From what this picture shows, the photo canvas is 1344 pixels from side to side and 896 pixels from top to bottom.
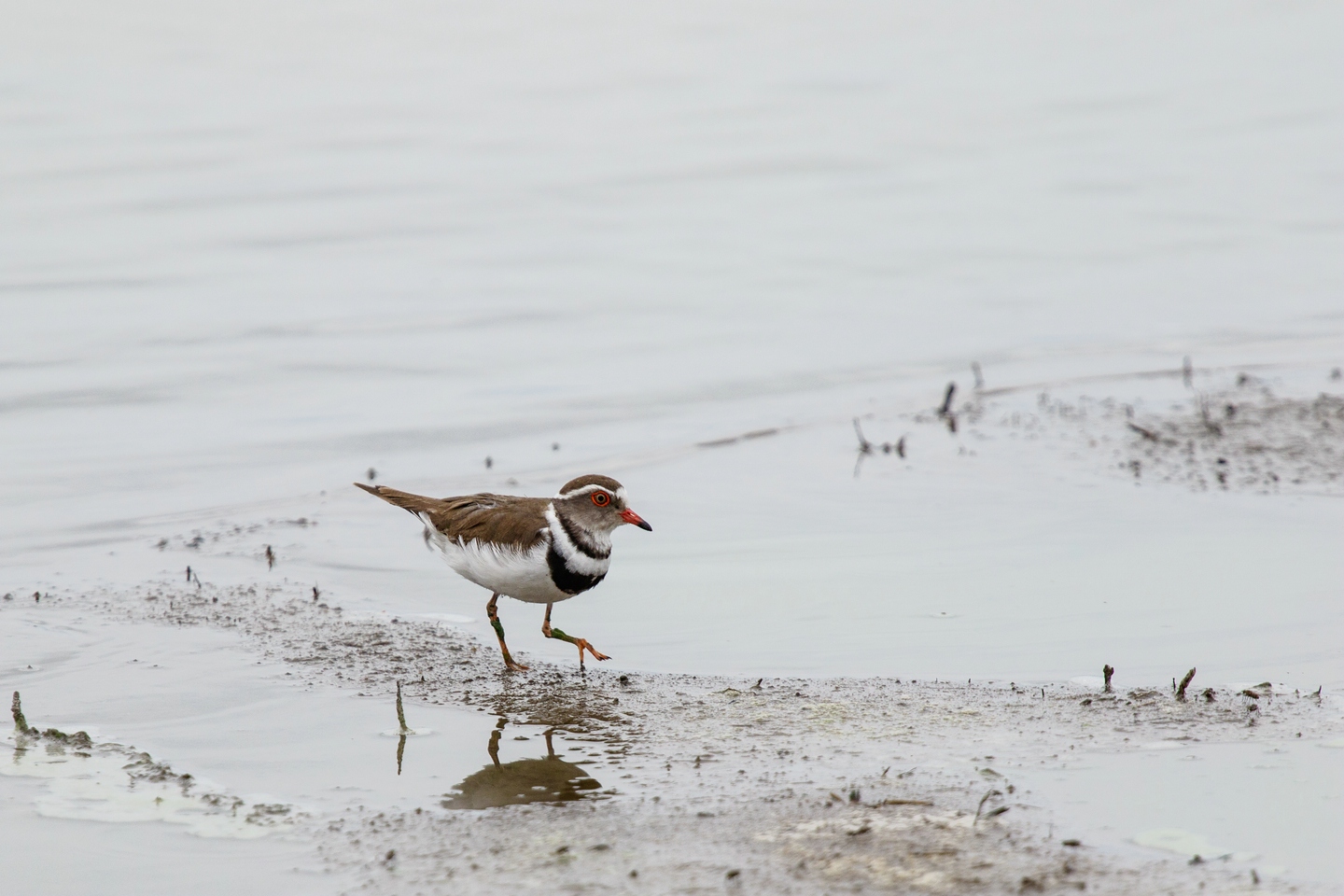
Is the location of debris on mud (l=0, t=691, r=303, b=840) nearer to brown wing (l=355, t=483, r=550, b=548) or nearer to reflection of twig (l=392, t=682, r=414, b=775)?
reflection of twig (l=392, t=682, r=414, b=775)

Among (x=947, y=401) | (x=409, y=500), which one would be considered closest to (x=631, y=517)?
(x=409, y=500)

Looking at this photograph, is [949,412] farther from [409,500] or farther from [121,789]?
[121,789]

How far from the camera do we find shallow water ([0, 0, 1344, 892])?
675 cm

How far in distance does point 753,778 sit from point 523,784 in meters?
0.79

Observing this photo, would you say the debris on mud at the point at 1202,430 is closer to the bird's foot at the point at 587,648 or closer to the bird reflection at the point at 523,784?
the bird's foot at the point at 587,648

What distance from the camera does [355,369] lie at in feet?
40.4

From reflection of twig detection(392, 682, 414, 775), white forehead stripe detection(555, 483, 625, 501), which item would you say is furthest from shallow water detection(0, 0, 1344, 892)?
white forehead stripe detection(555, 483, 625, 501)

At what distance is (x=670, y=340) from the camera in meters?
13.1

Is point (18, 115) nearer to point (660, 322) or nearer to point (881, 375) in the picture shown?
point (660, 322)

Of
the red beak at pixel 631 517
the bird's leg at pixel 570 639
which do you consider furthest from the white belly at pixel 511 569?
the red beak at pixel 631 517

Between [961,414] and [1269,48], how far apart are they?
59.5ft

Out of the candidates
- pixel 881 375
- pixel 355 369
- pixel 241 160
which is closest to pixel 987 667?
pixel 881 375

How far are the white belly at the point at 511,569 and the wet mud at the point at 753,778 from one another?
1.01ft

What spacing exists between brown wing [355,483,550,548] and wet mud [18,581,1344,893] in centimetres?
51
